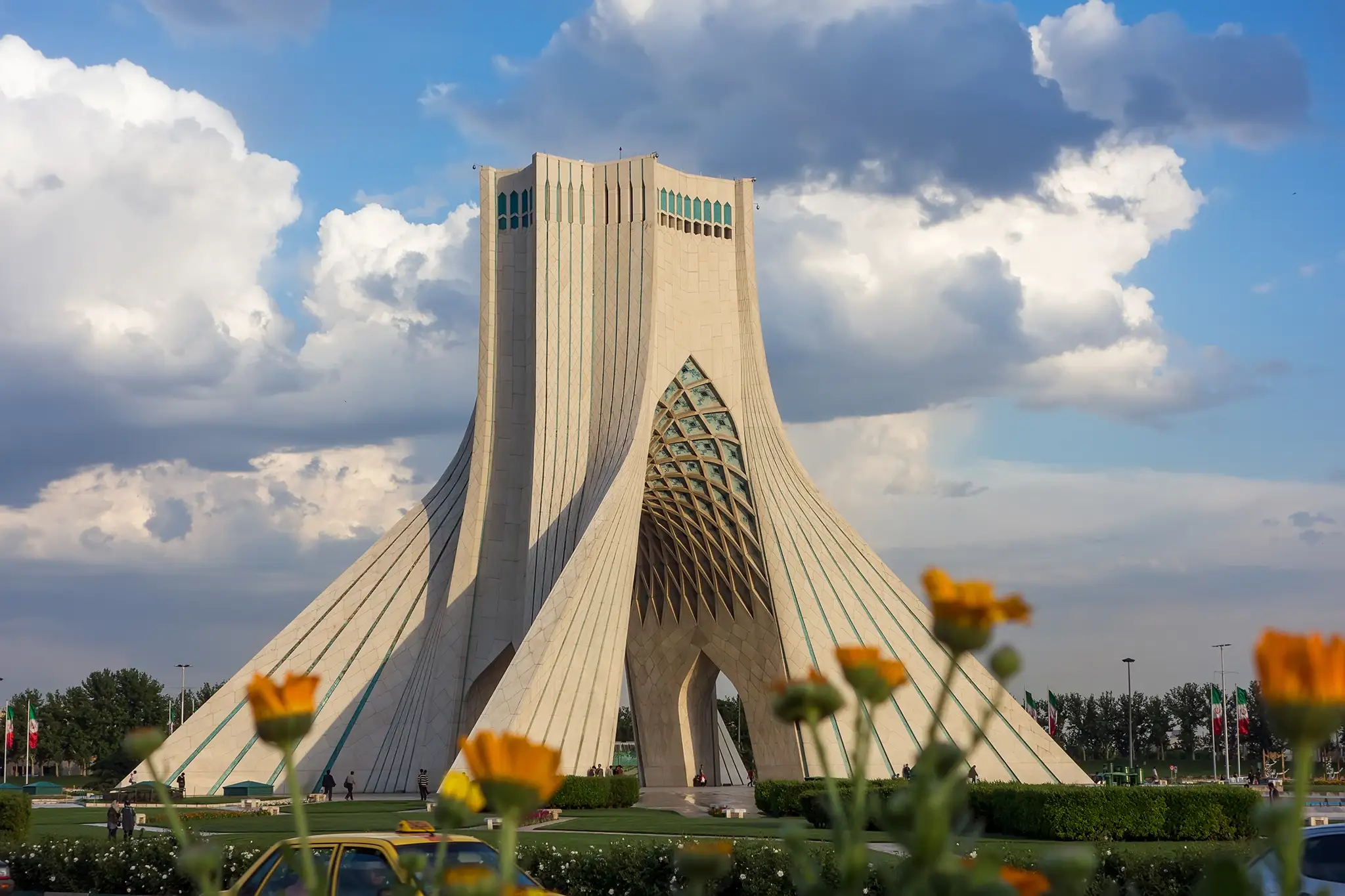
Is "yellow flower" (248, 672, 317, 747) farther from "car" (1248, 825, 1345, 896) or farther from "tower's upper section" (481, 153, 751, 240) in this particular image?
"tower's upper section" (481, 153, 751, 240)

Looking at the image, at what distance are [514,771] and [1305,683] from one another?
0.82 metres

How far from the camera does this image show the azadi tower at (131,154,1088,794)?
27.5m

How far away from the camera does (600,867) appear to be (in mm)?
11961

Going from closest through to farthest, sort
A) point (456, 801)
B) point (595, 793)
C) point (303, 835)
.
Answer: point (303, 835), point (456, 801), point (595, 793)

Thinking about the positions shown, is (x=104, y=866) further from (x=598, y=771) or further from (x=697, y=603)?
(x=697, y=603)

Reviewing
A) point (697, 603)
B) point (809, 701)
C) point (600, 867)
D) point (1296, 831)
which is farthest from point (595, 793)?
point (1296, 831)

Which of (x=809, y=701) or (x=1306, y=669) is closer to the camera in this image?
(x=1306, y=669)

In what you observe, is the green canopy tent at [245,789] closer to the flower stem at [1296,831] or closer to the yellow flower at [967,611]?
the yellow flower at [967,611]

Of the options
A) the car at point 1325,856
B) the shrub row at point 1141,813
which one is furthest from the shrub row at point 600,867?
the shrub row at point 1141,813

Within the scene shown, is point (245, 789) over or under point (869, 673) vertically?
under

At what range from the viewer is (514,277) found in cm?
3219

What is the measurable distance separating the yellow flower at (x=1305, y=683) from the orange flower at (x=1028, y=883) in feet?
1.15

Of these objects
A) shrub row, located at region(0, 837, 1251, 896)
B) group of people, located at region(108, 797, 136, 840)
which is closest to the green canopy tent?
group of people, located at region(108, 797, 136, 840)

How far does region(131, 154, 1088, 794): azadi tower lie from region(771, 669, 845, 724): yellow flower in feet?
78.2
